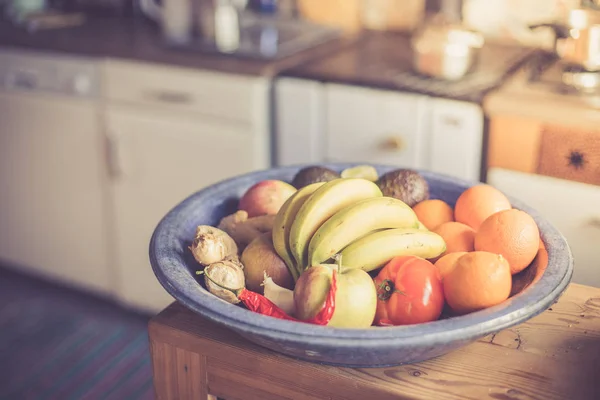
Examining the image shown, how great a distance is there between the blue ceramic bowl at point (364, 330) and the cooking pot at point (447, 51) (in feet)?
3.12

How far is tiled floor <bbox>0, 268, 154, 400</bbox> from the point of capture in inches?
82.0

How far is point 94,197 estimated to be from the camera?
238 centimetres

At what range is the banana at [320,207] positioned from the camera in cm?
91

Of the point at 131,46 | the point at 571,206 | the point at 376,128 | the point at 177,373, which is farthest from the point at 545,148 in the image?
the point at 131,46

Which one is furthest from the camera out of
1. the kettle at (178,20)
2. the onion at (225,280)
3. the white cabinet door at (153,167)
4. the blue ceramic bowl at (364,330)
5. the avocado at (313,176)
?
the kettle at (178,20)

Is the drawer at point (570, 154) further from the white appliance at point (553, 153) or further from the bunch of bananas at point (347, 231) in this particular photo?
the bunch of bananas at point (347, 231)

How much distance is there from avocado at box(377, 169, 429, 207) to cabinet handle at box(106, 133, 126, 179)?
1363 millimetres

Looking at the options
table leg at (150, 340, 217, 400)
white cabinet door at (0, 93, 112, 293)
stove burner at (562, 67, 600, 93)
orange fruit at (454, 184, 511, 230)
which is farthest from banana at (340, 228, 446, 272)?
white cabinet door at (0, 93, 112, 293)

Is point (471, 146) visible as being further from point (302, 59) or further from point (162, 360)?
point (162, 360)

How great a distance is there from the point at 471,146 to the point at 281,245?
99cm

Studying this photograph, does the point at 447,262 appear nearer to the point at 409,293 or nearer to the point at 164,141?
the point at 409,293

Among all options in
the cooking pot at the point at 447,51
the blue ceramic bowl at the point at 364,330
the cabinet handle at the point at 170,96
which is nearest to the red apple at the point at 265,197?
the blue ceramic bowl at the point at 364,330

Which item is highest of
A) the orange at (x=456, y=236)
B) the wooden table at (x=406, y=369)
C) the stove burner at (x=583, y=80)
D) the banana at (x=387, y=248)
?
the stove burner at (x=583, y=80)

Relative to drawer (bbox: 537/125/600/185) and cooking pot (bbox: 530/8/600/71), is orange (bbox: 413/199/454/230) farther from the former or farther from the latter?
cooking pot (bbox: 530/8/600/71)
